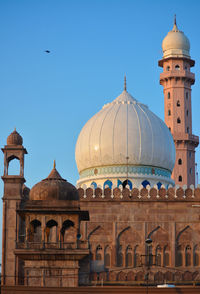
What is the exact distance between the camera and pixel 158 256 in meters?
36.5

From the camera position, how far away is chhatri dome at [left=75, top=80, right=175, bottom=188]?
135 feet

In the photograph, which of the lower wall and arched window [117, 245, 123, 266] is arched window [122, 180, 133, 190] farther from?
the lower wall

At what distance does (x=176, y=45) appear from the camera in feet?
184

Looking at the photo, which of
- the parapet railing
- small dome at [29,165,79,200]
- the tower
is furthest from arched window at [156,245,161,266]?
the parapet railing

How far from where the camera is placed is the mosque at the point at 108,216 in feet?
89.6

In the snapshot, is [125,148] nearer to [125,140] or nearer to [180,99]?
[125,140]

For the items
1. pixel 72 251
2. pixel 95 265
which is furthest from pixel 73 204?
pixel 95 265

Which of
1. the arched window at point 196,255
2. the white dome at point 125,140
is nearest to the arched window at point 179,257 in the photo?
the arched window at point 196,255

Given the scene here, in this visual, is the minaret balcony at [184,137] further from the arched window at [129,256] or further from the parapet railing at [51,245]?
the parapet railing at [51,245]

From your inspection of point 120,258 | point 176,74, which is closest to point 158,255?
point 120,258

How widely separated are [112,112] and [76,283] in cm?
1712

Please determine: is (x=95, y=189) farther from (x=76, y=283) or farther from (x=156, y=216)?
(x=76, y=283)

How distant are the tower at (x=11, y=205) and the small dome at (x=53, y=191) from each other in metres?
4.74

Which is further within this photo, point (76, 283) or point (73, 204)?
point (73, 204)
